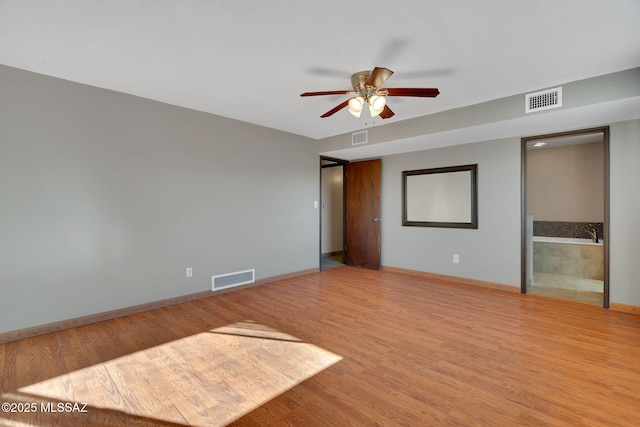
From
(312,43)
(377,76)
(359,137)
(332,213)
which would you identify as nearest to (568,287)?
(359,137)

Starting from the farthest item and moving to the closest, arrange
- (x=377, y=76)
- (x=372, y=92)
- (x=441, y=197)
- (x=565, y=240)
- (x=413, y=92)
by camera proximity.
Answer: (x=565, y=240)
(x=441, y=197)
(x=372, y=92)
(x=413, y=92)
(x=377, y=76)

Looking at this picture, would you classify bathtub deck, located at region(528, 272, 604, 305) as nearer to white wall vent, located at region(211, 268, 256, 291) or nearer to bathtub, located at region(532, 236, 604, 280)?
bathtub, located at region(532, 236, 604, 280)

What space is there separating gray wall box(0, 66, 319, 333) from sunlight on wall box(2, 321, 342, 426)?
117 cm

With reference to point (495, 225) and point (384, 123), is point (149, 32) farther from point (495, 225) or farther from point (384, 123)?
point (495, 225)

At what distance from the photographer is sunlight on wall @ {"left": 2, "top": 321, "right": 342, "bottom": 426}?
1757 millimetres

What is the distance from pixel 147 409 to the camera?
1.75m

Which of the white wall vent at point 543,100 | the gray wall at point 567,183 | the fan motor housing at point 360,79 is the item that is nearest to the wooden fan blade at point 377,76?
the fan motor housing at point 360,79

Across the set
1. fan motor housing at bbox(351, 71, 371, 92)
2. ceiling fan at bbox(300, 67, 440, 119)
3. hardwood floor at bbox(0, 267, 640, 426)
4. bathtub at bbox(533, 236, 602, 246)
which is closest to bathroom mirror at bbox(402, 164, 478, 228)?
hardwood floor at bbox(0, 267, 640, 426)

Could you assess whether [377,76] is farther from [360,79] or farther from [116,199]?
[116,199]

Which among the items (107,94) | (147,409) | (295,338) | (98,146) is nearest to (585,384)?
(295,338)

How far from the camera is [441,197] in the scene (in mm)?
4906

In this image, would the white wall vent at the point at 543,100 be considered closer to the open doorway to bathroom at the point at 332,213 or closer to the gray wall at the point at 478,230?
the gray wall at the point at 478,230

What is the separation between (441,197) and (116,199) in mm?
4669

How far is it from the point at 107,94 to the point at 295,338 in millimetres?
3274
